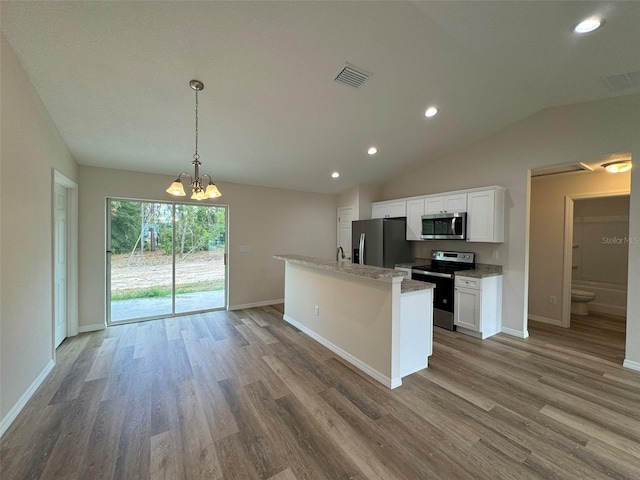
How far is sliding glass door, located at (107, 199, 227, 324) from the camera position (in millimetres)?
4211

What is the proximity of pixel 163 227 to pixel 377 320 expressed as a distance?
3947 millimetres

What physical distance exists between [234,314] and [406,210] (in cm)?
375

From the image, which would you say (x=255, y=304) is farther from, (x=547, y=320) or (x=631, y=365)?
(x=631, y=365)

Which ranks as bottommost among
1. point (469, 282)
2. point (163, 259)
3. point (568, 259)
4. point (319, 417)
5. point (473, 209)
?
point (319, 417)

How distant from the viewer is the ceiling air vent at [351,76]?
96.9 inches

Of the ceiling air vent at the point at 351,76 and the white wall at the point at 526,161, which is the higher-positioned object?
the ceiling air vent at the point at 351,76

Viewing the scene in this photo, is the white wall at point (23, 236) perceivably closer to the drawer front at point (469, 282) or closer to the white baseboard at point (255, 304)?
the white baseboard at point (255, 304)

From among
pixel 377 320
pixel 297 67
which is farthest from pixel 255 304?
pixel 297 67

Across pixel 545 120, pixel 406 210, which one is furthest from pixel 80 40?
pixel 545 120

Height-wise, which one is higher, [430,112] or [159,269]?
[430,112]

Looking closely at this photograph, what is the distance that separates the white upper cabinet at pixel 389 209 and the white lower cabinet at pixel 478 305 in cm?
171

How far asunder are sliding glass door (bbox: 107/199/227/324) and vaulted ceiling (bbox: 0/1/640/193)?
983 millimetres

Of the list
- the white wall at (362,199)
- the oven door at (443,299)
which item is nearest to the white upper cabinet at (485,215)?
the oven door at (443,299)

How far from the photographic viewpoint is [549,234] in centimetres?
430
